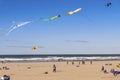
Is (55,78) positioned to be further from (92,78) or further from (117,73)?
(117,73)

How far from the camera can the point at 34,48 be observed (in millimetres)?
28719

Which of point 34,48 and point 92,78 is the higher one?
point 34,48

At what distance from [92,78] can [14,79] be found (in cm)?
1004

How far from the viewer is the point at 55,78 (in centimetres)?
3928

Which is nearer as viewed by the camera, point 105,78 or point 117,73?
point 105,78

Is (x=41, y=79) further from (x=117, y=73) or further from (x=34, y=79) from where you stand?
(x=117, y=73)

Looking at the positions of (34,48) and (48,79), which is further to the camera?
(48,79)

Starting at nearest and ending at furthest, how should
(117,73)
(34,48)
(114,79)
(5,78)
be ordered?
(34,48) → (5,78) → (114,79) → (117,73)

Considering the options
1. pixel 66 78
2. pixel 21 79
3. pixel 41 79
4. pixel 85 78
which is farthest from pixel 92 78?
pixel 21 79

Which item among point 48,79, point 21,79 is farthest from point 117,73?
point 21,79

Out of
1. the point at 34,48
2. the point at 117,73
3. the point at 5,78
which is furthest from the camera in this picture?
the point at 117,73

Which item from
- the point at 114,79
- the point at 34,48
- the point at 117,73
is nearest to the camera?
the point at 34,48

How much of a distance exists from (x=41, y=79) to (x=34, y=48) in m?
10.3

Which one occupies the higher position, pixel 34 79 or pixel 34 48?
pixel 34 48
